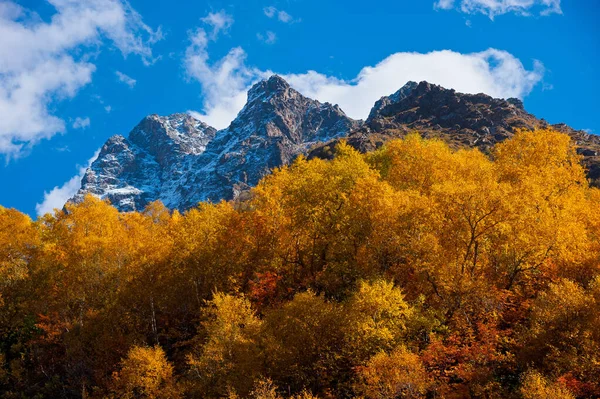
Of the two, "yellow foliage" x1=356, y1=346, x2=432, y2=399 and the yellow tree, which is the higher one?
the yellow tree

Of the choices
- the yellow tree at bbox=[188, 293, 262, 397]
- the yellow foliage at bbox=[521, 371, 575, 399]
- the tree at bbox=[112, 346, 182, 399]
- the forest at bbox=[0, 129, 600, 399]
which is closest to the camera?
the yellow foliage at bbox=[521, 371, 575, 399]

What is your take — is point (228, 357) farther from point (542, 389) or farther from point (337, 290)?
point (542, 389)

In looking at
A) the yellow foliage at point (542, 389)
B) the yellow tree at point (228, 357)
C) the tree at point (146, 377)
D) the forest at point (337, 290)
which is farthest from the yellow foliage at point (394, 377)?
the tree at point (146, 377)

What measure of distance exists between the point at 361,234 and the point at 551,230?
16.0 metres

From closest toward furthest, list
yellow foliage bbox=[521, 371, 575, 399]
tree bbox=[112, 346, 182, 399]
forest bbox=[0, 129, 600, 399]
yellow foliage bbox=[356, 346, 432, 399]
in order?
yellow foliage bbox=[521, 371, 575, 399]
yellow foliage bbox=[356, 346, 432, 399]
forest bbox=[0, 129, 600, 399]
tree bbox=[112, 346, 182, 399]

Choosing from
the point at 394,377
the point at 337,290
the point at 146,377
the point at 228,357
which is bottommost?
the point at 394,377

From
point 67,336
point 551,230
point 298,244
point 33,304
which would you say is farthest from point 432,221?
point 33,304

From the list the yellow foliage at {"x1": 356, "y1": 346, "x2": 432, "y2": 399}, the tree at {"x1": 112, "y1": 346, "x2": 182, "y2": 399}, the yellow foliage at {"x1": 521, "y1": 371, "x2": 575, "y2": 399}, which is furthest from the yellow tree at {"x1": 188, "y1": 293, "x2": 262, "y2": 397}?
the yellow foliage at {"x1": 521, "y1": 371, "x2": 575, "y2": 399}

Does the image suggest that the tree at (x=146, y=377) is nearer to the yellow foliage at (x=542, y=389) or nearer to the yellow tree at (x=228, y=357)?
the yellow tree at (x=228, y=357)

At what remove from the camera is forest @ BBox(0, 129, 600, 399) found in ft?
94.0

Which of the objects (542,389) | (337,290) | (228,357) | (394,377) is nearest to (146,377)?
(228,357)

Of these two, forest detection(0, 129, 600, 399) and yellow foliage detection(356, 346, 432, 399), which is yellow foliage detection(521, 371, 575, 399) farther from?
yellow foliage detection(356, 346, 432, 399)

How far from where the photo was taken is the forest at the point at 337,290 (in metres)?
28.6

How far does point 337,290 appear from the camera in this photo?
40.7 m
